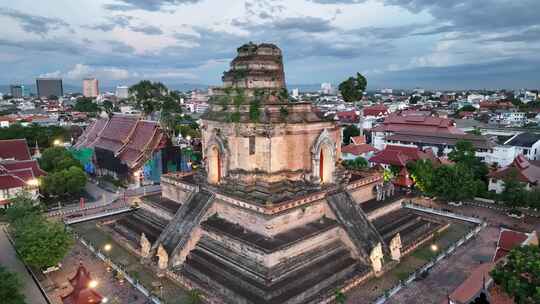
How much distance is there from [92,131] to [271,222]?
143 ft

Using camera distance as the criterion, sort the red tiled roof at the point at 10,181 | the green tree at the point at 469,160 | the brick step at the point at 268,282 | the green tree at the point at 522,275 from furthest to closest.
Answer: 1. the green tree at the point at 469,160
2. the red tiled roof at the point at 10,181
3. the brick step at the point at 268,282
4. the green tree at the point at 522,275

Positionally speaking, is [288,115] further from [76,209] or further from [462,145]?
[462,145]

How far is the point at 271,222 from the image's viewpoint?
66.9 feet

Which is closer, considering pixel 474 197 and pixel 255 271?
pixel 255 271

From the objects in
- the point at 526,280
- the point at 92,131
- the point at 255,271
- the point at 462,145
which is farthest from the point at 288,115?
the point at 92,131

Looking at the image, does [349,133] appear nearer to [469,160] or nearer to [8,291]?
[469,160]

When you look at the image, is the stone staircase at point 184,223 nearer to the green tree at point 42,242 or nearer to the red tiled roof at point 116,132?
the green tree at point 42,242

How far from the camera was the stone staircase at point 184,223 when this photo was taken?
22.6 metres

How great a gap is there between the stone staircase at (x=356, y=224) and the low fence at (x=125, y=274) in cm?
1197

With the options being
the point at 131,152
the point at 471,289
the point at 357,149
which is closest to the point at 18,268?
the point at 131,152

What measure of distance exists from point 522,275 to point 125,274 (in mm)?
Result: 20507

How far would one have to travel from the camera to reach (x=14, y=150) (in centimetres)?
4112

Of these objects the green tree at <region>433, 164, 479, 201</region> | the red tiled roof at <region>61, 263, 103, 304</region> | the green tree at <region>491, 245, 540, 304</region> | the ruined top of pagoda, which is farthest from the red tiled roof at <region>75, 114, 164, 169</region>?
the green tree at <region>491, 245, 540, 304</region>

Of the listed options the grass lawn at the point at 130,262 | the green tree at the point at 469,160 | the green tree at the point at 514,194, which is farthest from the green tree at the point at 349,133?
the grass lawn at the point at 130,262
